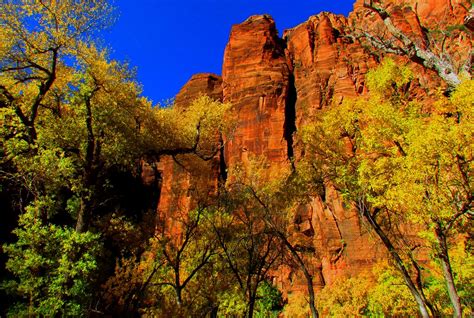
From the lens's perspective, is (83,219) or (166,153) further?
(166,153)

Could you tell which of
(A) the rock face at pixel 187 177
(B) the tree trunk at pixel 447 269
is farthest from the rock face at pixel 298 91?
(B) the tree trunk at pixel 447 269

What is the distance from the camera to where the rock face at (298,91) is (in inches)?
2271

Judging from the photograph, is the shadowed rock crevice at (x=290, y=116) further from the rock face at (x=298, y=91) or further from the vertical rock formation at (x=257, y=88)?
the vertical rock formation at (x=257, y=88)

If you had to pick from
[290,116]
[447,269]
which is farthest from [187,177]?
[290,116]

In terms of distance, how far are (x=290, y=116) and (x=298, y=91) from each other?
6.99 metres

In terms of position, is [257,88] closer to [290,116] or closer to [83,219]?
[290,116]

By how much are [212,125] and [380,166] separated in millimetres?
10680

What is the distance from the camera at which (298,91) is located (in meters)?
78.9

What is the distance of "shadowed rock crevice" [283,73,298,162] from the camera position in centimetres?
7169

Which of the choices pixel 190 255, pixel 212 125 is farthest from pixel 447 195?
pixel 190 255

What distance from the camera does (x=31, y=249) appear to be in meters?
12.2

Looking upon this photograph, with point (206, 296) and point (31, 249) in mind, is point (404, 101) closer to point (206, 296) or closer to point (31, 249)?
point (31, 249)

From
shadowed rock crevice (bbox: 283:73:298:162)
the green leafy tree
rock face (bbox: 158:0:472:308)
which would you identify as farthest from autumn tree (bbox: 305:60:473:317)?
shadowed rock crevice (bbox: 283:73:298:162)

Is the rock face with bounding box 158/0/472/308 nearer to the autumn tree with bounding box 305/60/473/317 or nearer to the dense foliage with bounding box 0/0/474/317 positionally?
the dense foliage with bounding box 0/0/474/317
